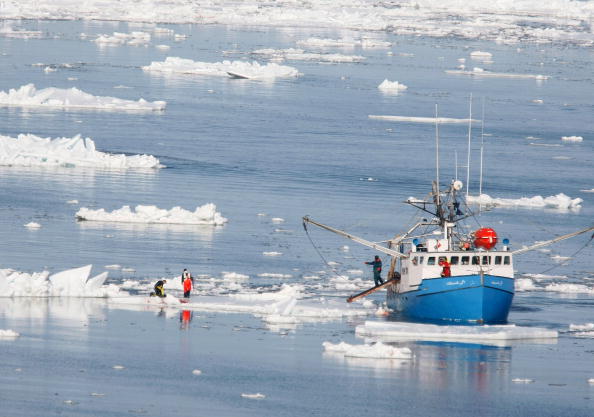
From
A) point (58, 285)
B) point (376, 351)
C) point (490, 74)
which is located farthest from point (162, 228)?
point (490, 74)

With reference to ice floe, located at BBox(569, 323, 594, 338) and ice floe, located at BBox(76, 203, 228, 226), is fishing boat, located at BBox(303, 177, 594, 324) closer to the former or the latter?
ice floe, located at BBox(569, 323, 594, 338)

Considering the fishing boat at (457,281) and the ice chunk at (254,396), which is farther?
the fishing boat at (457,281)

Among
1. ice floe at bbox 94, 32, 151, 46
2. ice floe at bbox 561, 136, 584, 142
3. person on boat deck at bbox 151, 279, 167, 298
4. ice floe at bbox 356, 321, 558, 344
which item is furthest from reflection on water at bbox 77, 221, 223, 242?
ice floe at bbox 94, 32, 151, 46

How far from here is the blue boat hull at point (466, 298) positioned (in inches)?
1176

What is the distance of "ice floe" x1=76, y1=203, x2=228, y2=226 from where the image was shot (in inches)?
1599

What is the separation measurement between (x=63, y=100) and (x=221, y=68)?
69.2 ft

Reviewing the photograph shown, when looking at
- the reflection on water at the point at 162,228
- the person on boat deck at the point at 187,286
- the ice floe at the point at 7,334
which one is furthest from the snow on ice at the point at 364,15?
the ice floe at the point at 7,334

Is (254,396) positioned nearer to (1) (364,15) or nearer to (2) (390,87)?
(2) (390,87)

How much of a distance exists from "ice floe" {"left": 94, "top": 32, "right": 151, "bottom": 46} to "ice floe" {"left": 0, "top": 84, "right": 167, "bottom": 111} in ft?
115

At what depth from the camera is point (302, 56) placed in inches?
3935

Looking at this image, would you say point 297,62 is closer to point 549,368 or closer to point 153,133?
point 153,133

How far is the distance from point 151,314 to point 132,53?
7193cm

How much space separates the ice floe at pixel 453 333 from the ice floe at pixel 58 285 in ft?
Result: 19.4

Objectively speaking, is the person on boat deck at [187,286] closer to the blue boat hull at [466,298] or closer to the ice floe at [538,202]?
the blue boat hull at [466,298]
